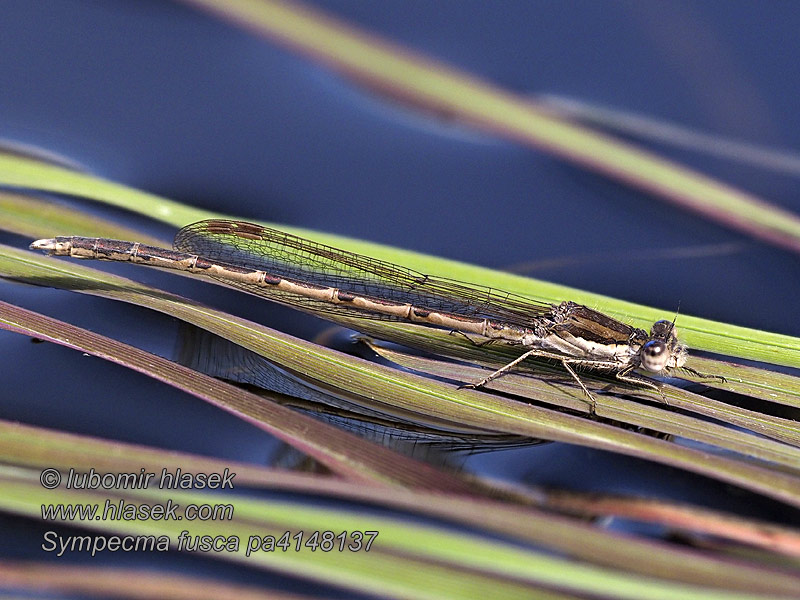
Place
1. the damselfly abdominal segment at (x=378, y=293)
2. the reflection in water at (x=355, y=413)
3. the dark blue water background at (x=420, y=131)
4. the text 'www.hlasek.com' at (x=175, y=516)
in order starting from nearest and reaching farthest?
the text 'www.hlasek.com' at (x=175, y=516) → the reflection in water at (x=355, y=413) → the damselfly abdominal segment at (x=378, y=293) → the dark blue water background at (x=420, y=131)

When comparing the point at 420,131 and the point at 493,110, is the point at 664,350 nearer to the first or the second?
the point at 493,110

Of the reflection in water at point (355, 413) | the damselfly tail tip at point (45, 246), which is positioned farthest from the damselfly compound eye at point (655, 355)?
the damselfly tail tip at point (45, 246)

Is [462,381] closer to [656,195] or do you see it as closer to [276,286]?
[276,286]

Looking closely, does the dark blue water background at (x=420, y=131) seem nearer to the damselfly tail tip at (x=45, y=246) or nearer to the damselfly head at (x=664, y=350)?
the damselfly head at (x=664, y=350)

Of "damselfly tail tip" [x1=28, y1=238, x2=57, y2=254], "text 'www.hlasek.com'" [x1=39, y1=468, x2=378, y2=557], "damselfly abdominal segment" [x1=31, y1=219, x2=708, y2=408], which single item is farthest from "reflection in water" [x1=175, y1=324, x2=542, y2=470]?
"damselfly tail tip" [x1=28, y1=238, x2=57, y2=254]

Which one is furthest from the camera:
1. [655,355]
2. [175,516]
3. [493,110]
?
[493,110]

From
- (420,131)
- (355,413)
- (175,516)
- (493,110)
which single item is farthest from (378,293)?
(175,516)
